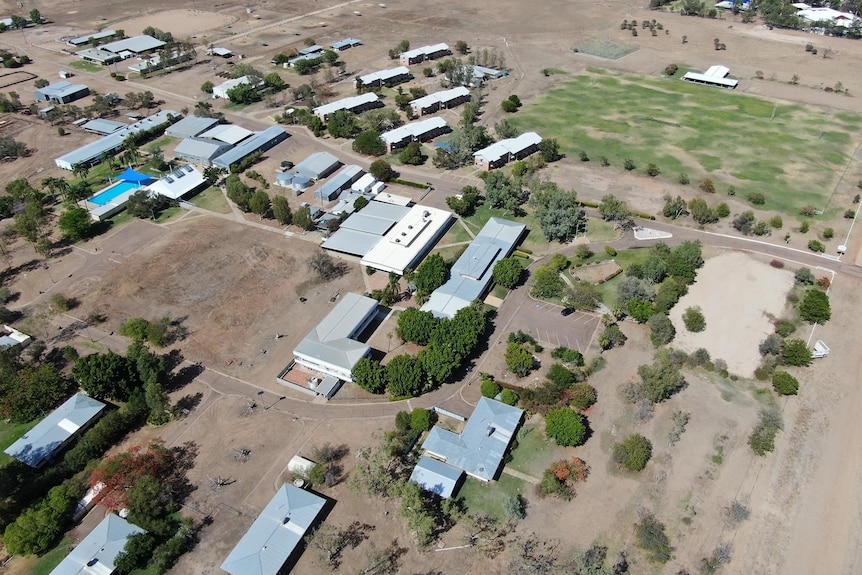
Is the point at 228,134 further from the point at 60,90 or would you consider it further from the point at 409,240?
the point at 409,240

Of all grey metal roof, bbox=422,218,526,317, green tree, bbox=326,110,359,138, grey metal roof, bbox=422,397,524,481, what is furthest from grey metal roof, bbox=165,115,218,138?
grey metal roof, bbox=422,397,524,481

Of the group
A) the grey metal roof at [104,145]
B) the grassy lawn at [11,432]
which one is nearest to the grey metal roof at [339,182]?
the grey metal roof at [104,145]

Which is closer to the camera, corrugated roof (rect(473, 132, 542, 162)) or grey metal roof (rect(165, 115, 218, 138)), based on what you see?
corrugated roof (rect(473, 132, 542, 162))

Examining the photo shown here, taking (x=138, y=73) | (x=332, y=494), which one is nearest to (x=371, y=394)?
(x=332, y=494)

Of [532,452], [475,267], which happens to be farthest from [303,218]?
[532,452]

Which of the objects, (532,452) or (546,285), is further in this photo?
(546,285)

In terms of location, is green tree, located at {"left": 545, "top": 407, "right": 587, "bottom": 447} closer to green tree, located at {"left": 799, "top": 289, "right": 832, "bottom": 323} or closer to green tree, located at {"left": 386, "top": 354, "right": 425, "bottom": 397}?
green tree, located at {"left": 386, "top": 354, "right": 425, "bottom": 397}
